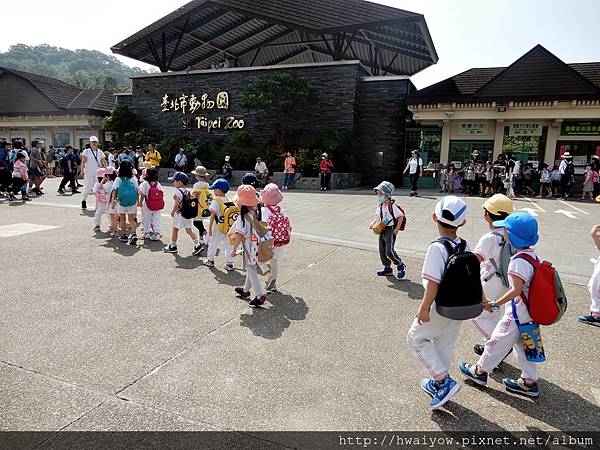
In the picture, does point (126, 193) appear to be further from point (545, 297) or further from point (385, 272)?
point (545, 297)

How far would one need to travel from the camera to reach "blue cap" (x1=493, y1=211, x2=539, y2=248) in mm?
3010

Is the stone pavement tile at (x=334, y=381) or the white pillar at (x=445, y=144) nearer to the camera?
the stone pavement tile at (x=334, y=381)

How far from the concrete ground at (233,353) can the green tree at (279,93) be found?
13817 millimetres

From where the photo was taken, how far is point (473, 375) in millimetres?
3193

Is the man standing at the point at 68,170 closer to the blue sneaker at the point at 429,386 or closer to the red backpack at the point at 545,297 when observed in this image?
the blue sneaker at the point at 429,386

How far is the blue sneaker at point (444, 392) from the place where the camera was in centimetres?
276

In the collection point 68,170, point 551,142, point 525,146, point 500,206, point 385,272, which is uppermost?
point 551,142

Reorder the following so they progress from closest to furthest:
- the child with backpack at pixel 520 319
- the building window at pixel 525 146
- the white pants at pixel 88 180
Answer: the child with backpack at pixel 520 319 → the white pants at pixel 88 180 → the building window at pixel 525 146

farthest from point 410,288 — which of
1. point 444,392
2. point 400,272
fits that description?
point 444,392

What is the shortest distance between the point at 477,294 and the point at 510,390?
3.15 feet

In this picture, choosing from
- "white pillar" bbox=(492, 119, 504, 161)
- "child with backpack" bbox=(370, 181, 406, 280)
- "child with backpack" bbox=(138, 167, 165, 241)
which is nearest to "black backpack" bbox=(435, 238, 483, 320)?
"child with backpack" bbox=(370, 181, 406, 280)

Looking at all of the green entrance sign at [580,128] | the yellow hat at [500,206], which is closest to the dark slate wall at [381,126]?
the green entrance sign at [580,128]

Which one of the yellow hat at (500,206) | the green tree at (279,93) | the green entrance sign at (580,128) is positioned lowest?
the yellow hat at (500,206)

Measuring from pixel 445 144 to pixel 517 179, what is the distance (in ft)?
11.8
